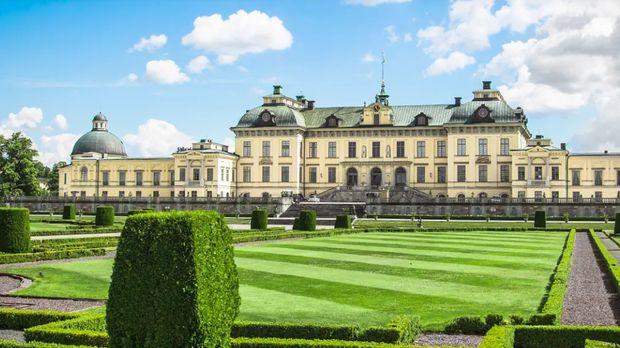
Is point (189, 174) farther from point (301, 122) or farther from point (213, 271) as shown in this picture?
point (213, 271)

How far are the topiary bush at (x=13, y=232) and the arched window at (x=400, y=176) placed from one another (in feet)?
157

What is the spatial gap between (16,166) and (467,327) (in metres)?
63.1

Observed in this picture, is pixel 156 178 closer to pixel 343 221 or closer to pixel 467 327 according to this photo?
pixel 343 221

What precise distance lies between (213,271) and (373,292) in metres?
7.16

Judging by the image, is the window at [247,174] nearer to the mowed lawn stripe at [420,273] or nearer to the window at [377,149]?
the window at [377,149]

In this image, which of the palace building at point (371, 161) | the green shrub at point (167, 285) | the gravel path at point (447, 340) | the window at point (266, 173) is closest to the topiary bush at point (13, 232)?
the gravel path at point (447, 340)

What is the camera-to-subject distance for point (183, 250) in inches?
281

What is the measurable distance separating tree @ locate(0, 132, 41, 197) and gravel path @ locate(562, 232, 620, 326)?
5638 centimetres

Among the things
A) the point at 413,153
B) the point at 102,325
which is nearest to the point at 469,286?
the point at 102,325

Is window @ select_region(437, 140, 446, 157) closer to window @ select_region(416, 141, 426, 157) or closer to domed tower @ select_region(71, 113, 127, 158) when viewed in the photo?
window @ select_region(416, 141, 426, 157)

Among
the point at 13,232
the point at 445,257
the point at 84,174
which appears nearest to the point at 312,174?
the point at 84,174

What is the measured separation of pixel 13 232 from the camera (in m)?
23.0

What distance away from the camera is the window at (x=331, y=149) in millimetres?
69625

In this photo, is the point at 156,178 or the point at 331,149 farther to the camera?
the point at 156,178
